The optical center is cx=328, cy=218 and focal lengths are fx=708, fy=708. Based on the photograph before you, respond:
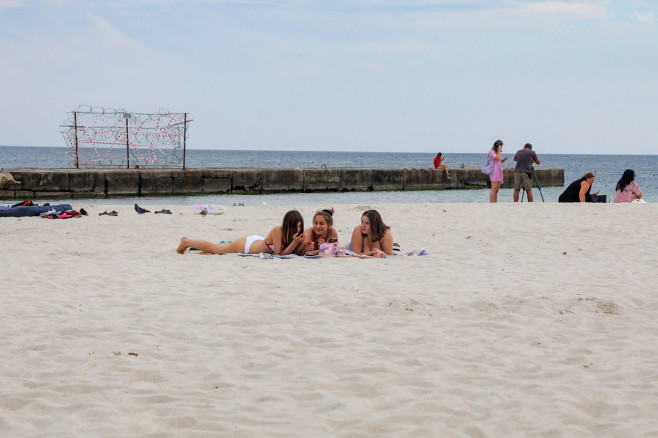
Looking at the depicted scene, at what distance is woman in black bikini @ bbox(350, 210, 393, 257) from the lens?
28.0 feet

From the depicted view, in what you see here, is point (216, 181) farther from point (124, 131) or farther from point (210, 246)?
point (210, 246)

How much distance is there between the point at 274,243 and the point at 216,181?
62.5 ft

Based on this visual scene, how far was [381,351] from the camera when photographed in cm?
446

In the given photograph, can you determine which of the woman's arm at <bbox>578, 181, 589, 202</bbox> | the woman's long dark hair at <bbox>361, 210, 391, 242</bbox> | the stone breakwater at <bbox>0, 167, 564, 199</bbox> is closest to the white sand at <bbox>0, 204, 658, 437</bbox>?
the woman's long dark hair at <bbox>361, 210, 391, 242</bbox>

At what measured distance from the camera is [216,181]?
27203mm

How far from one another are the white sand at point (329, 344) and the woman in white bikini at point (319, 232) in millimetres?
661

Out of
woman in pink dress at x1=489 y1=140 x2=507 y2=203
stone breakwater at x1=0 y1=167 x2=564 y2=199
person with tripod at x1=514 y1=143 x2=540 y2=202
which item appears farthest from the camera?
stone breakwater at x1=0 y1=167 x2=564 y2=199

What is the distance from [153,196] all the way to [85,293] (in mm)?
19659

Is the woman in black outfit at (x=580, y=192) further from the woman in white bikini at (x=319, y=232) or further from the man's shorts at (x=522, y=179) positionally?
the woman in white bikini at (x=319, y=232)

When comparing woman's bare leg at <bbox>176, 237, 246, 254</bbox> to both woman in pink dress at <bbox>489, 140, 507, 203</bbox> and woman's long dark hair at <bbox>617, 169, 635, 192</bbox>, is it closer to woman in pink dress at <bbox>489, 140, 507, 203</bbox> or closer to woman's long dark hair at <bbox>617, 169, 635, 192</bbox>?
woman in pink dress at <bbox>489, 140, 507, 203</bbox>

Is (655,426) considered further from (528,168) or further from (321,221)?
(528,168)

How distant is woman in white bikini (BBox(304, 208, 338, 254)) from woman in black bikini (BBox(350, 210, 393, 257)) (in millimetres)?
355

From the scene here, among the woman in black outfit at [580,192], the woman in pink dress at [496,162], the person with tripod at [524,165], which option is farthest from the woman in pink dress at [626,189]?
the woman in pink dress at [496,162]

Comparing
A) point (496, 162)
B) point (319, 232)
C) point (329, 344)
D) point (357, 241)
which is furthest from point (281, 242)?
point (496, 162)
